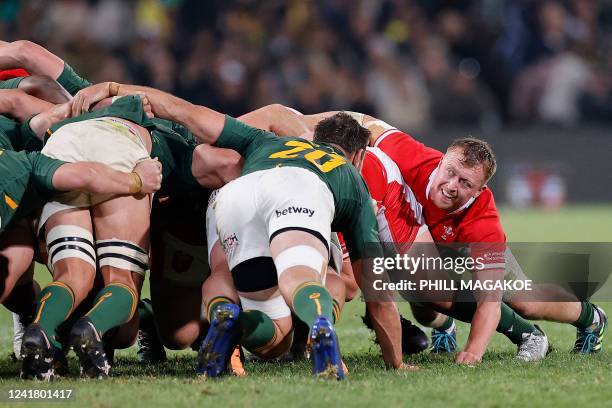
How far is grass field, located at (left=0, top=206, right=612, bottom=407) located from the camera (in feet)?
14.0

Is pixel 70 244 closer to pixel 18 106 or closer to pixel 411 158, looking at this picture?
pixel 18 106

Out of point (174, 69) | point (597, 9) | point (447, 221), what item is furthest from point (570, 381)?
point (597, 9)

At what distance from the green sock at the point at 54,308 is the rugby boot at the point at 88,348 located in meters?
0.12

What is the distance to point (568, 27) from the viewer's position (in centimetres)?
1689

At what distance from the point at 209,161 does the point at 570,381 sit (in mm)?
2146

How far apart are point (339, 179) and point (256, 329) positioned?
2.63ft

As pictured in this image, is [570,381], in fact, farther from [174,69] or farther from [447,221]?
[174,69]

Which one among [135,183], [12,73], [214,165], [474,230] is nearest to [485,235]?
[474,230]

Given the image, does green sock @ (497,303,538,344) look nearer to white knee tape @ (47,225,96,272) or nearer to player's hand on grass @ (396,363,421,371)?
player's hand on grass @ (396,363,421,371)

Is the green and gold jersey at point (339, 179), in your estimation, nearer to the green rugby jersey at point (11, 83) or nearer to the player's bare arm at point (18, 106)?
the player's bare arm at point (18, 106)

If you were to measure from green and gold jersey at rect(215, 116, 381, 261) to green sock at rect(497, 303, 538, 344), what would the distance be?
107 cm

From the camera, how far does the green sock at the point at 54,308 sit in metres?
4.91

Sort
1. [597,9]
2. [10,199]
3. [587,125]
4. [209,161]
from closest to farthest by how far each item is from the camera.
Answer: [10,199] → [209,161] → [587,125] → [597,9]

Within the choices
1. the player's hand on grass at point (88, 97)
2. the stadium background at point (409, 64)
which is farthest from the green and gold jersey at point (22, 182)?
the stadium background at point (409, 64)
